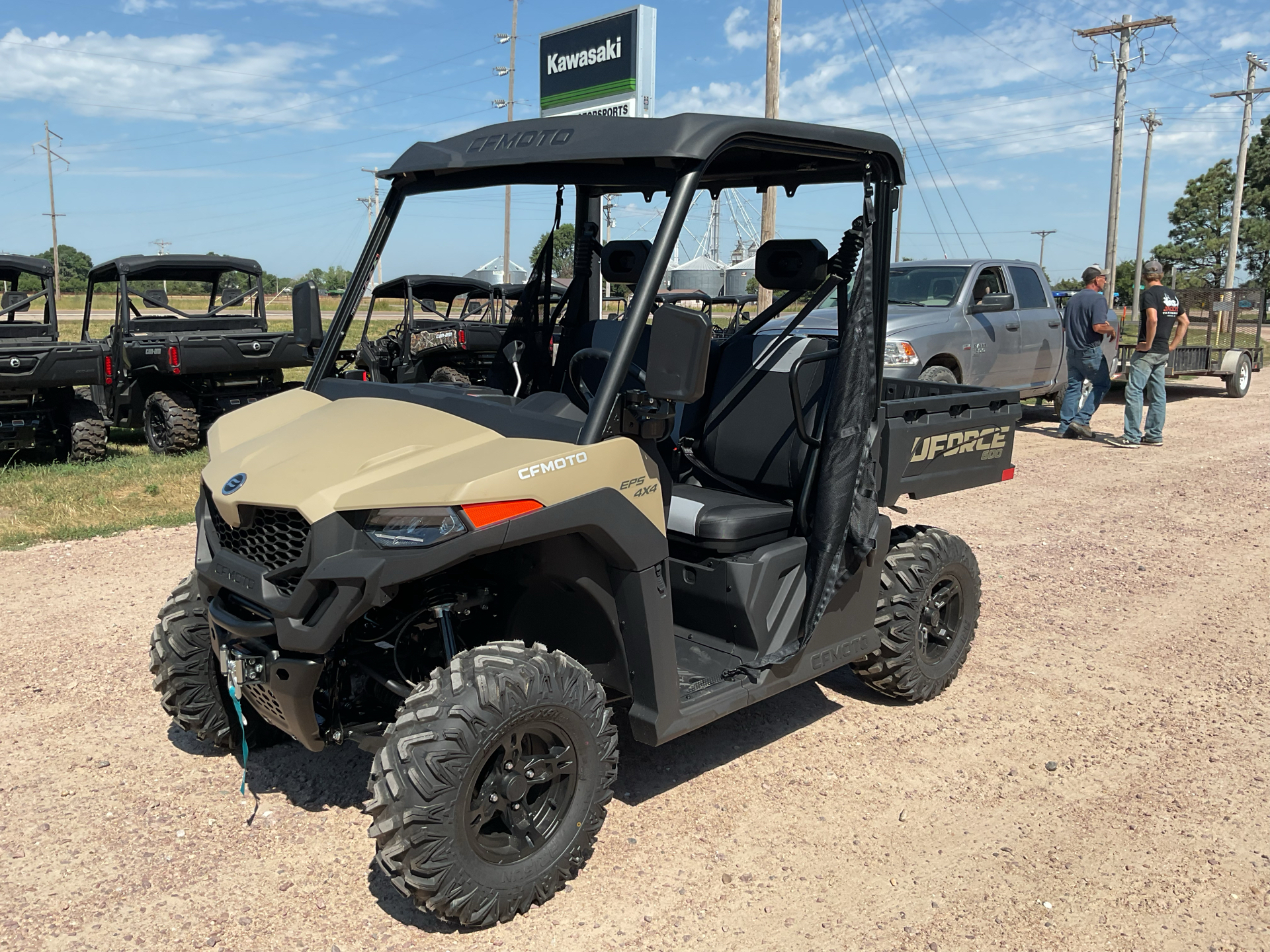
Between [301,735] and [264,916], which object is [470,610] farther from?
[264,916]

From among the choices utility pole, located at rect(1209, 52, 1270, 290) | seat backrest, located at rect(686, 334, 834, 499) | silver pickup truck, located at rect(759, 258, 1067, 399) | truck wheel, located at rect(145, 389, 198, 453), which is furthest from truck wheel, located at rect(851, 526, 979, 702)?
utility pole, located at rect(1209, 52, 1270, 290)

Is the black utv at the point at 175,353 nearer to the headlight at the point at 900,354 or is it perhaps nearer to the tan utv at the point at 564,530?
the headlight at the point at 900,354

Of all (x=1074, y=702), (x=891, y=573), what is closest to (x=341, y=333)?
(x=891, y=573)

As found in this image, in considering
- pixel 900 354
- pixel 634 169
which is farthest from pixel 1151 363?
pixel 634 169

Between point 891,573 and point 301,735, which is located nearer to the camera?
point 301,735

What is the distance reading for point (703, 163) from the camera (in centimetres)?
324

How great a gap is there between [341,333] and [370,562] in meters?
1.57

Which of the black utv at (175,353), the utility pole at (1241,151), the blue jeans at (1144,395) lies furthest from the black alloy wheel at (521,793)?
the utility pole at (1241,151)

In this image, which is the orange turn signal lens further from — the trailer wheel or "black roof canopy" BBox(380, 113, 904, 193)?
the trailer wheel

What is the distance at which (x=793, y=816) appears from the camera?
3.76 metres

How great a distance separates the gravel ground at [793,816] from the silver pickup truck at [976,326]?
15.5 ft

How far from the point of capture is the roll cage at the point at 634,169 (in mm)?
3188

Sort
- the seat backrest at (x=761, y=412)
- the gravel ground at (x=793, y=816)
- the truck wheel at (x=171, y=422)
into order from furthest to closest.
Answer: the truck wheel at (x=171, y=422) → the seat backrest at (x=761, y=412) → the gravel ground at (x=793, y=816)

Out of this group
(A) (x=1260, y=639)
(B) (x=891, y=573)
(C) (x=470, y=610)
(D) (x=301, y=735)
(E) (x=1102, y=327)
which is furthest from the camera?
(E) (x=1102, y=327)
